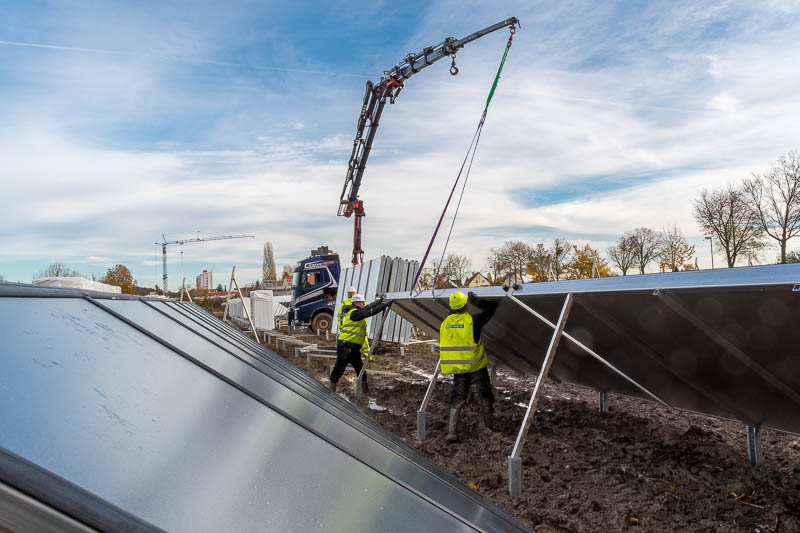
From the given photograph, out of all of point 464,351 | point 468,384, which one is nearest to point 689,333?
point 464,351

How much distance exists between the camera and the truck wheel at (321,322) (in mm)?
21984

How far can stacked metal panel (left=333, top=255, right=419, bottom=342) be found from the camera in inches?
600

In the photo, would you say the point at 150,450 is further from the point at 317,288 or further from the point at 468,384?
the point at 317,288

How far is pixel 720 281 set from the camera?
3.36 metres

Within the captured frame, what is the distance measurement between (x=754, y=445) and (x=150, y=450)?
21.4ft

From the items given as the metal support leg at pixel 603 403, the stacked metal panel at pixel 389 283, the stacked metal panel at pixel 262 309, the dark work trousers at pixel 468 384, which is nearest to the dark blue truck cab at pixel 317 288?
the stacked metal panel at pixel 262 309

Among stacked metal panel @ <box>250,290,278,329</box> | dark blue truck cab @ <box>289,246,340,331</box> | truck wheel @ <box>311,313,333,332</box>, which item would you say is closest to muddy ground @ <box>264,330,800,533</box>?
truck wheel @ <box>311,313,333,332</box>

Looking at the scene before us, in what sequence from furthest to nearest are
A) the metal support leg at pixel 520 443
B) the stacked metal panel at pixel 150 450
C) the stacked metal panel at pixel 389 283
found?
the stacked metal panel at pixel 389 283
the metal support leg at pixel 520 443
the stacked metal panel at pixel 150 450

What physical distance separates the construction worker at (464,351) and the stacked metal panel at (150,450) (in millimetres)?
4747

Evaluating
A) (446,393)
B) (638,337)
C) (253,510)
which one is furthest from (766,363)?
(446,393)

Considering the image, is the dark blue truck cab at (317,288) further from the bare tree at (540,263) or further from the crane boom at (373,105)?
the bare tree at (540,263)

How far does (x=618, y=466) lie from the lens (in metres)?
5.70

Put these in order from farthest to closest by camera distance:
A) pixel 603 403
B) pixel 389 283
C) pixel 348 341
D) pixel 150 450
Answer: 1. pixel 389 283
2. pixel 348 341
3. pixel 603 403
4. pixel 150 450

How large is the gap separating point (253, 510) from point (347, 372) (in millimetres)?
12721
